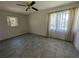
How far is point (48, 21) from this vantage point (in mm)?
5012

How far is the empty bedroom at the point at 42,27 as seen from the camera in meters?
3.02

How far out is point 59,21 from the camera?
4.37m

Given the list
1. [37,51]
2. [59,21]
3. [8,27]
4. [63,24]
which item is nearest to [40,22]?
[59,21]

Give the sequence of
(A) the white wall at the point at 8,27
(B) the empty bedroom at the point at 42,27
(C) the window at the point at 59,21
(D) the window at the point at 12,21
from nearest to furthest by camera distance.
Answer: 1. (B) the empty bedroom at the point at 42,27
2. (C) the window at the point at 59,21
3. (A) the white wall at the point at 8,27
4. (D) the window at the point at 12,21

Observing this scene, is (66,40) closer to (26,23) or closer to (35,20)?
(35,20)

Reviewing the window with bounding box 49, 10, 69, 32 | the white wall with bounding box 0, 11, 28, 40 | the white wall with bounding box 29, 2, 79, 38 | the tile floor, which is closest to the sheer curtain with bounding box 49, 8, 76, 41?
the window with bounding box 49, 10, 69, 32

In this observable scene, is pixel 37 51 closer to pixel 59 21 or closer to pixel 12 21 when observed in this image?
pixel 59 21

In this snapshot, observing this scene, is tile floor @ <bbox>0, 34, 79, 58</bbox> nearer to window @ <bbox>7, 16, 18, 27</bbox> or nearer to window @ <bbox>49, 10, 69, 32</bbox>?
window @ <bbox>49, 10, 69, 32</bbox>

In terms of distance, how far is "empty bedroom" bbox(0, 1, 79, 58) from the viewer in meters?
3.02

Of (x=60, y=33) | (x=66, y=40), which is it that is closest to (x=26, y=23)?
(x=60, y=33)

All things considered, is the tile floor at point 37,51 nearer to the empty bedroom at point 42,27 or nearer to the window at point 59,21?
the empty bedroom at point 42,27

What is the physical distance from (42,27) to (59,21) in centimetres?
176

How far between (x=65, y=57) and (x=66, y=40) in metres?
1.99

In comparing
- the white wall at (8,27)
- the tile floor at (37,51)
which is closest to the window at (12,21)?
the white wall at (8,27)
